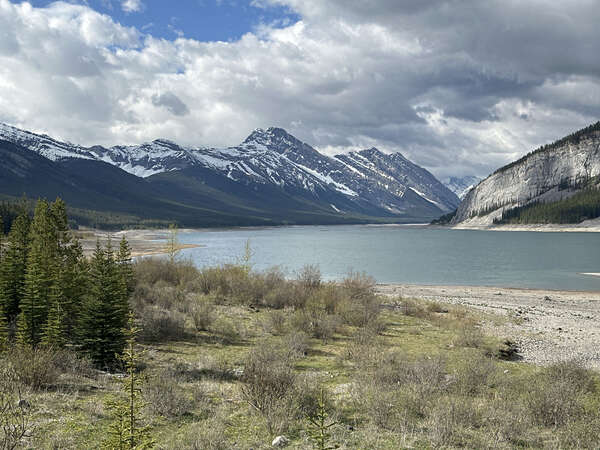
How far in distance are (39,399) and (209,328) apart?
11928 millimetres

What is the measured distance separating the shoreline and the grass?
9.30 ft

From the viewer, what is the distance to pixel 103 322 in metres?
15.3

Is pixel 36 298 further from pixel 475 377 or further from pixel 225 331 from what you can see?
pixel 475 377

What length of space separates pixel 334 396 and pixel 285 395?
2077 mm

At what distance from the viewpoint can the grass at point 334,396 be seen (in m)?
9.47

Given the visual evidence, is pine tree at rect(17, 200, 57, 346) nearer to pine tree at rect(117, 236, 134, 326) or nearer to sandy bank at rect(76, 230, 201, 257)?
pine tree at rect(117, 236, 134, 326)

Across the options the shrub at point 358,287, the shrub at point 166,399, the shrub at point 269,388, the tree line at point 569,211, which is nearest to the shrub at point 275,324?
the shrub at point 358,287

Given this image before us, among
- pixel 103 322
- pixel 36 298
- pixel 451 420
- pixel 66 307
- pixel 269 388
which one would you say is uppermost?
pixel 36 298

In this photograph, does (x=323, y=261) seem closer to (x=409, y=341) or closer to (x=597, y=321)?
(x=597, y=321)

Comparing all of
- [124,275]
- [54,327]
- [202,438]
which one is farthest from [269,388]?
[124,275]

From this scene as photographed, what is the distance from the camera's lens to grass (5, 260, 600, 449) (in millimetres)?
9469

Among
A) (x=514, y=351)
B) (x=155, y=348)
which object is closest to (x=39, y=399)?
(x=155, y=348)

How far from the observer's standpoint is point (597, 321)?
30531 millimetres

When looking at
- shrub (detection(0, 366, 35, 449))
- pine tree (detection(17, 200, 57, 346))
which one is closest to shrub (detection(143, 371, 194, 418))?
shrub (detection(0, 366, 35, 449))
